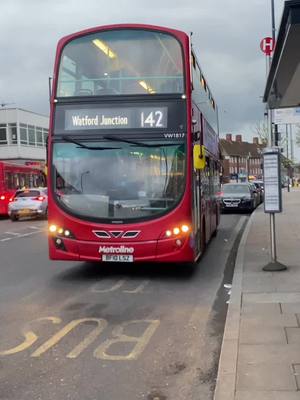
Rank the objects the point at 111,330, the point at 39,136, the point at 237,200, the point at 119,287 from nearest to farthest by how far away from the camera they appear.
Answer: the point at 111,330, the point at 119,287, the point at 237,200, the point at 39,136

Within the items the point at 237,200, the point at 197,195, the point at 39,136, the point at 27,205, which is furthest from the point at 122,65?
the point at 39,136

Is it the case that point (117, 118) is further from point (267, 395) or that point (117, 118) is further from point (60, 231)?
point (267, 395)

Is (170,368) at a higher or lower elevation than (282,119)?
lower

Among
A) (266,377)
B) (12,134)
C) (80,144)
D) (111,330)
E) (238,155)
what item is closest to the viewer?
(266,377)

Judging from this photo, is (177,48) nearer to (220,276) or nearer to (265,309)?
(220,276)

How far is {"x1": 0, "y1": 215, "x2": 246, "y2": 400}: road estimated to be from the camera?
4836 millimetres

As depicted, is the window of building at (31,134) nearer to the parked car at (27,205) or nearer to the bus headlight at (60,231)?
the parked car at (27,205)

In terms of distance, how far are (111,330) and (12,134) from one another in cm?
5318

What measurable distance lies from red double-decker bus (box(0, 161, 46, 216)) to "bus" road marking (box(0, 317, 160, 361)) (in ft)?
72.4

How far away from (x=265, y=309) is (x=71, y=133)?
4483mm

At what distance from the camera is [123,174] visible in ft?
30.8

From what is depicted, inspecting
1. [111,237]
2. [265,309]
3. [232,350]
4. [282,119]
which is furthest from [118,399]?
[282,119]

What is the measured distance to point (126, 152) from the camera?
31.0ft

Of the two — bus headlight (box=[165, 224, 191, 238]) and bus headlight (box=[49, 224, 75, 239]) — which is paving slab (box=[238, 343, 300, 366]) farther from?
bus headlight (box=[49, 224, 75, 239])
